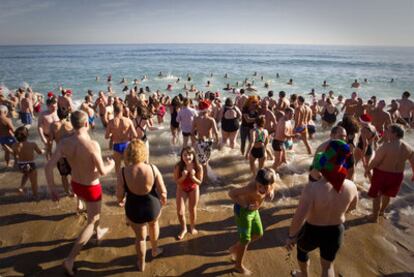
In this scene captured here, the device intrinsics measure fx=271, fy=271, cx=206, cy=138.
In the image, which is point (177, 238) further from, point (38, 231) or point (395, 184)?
point (395, 184)

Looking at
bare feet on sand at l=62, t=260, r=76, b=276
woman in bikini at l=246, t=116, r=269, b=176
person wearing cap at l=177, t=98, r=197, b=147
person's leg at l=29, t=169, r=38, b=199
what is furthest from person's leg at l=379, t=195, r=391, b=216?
person's leg at l=29, t=169, r=38, b=199

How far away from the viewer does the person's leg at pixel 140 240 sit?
339cm

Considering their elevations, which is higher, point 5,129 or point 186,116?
point 186,116

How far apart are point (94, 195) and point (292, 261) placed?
3002 millimetres

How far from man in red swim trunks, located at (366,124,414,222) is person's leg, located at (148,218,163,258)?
12.3 feet

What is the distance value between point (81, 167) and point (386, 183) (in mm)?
4886

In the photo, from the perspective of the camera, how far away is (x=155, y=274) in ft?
11.9

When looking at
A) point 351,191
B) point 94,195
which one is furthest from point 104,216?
point 351,191

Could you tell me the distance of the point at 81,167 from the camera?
11.9ft

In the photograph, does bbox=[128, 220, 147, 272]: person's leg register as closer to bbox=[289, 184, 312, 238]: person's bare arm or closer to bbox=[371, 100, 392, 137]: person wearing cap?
bbox=[289, 184, 312, 238]: person's bare arm

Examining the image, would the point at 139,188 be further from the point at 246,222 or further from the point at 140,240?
the point at 246,222

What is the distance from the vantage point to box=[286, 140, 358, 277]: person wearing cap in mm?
2592

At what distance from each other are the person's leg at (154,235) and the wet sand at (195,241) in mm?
92

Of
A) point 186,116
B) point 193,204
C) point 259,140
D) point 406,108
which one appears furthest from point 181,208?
point 406,108
